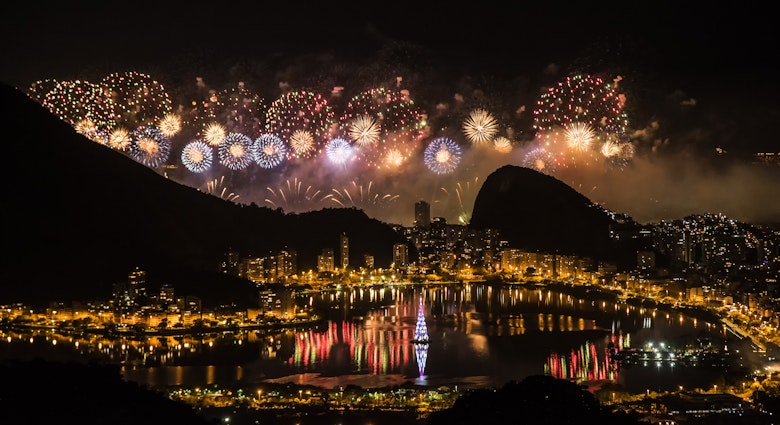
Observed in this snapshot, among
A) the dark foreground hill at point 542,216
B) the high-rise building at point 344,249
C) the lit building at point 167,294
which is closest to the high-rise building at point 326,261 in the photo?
the high-rise building at point 344,249

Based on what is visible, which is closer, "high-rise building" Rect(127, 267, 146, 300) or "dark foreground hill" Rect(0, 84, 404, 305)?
"high-rise building" Rect(127, 267, 146, 300)

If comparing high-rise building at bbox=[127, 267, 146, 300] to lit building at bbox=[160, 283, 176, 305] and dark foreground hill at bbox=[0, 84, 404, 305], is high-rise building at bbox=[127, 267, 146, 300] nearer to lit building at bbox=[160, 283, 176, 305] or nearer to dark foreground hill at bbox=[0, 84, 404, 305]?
dark foreground hill at bbox=[0, 84, 404, 305]

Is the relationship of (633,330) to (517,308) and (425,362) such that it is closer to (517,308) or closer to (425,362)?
(517,308)

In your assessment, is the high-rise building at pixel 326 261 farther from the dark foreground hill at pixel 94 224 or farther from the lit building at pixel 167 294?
the lit building at pixel 167 294

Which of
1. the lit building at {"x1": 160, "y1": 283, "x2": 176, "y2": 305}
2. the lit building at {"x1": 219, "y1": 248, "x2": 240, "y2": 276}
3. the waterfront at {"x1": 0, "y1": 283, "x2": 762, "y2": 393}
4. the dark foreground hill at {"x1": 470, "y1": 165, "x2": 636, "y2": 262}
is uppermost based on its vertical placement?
the dark foreground hill at {"x1": 470, "y1": 165, "x2": 636, "y2": 262}

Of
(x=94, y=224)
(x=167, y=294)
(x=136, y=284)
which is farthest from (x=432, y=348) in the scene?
(x=94, y=224)

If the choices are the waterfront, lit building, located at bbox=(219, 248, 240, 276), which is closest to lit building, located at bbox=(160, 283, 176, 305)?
the waterfront

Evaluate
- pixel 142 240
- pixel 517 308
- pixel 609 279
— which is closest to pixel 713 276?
pixel 609 279

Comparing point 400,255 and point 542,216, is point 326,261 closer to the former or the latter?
point 400,255
